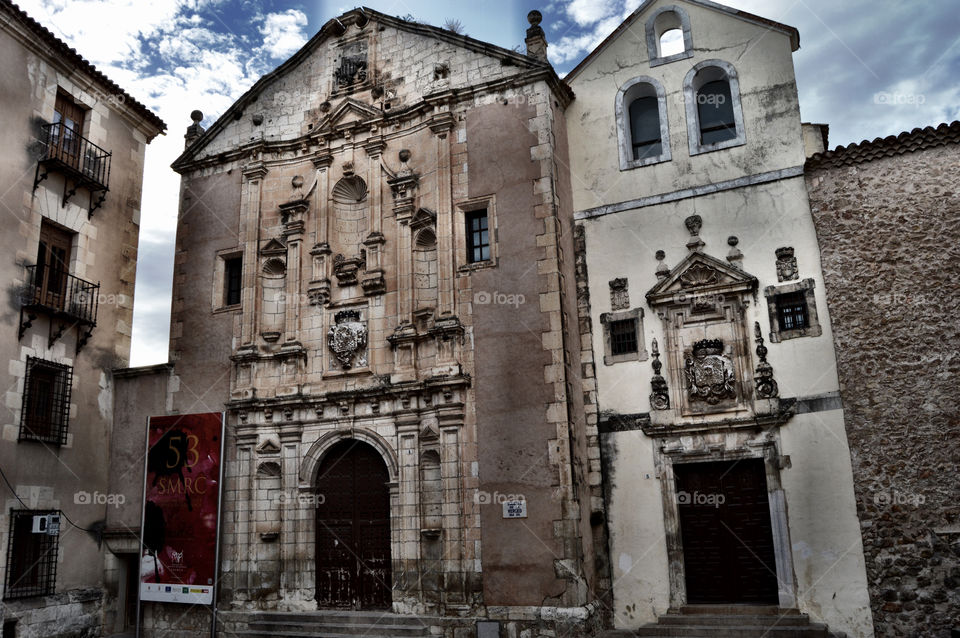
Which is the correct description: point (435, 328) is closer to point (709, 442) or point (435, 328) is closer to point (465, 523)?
point (465, 523)

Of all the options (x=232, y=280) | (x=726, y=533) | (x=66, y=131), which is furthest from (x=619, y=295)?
(x=66, y=131)

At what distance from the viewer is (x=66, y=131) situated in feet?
59.2

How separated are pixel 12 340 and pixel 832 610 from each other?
51.8ft

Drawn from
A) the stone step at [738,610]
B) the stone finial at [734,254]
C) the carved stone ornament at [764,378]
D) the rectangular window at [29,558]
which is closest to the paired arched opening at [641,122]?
the stone finial at [734,254]

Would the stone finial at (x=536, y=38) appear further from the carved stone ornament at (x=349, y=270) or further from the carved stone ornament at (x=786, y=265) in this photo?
the carved stone ornament at (x=786, y=265)

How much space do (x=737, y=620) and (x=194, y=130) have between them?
16397 millimetres

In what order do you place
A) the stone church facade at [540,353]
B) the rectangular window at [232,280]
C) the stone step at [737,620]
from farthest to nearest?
the rectangular window at [232,280] → the stone church facade at [540,353] → the stone step at [737,620]

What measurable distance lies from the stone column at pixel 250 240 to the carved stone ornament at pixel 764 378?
10.4m

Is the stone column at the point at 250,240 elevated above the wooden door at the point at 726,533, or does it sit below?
above

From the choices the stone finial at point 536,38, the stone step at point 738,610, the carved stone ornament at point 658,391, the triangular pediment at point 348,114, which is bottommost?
the stone step at point 738,610

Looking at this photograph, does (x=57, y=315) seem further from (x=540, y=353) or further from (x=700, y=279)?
(x=700, y=279)

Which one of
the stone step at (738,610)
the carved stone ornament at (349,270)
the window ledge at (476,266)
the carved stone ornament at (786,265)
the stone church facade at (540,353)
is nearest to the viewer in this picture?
the stone step at (738,610)

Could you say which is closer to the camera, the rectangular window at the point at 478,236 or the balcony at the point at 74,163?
the rectangular window at the point at 478,236

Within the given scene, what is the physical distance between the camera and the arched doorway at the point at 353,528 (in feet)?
51.4
